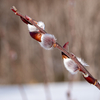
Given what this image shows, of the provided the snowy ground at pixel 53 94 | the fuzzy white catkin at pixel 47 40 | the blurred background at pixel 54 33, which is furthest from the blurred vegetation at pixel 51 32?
the fuzzy white catkin at pixel 47 40

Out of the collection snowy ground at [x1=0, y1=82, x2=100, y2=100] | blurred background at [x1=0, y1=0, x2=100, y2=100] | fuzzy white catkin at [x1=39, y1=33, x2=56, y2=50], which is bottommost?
fuzzy white catkin at [x1=39, y1=33, x2=56, y2=50]

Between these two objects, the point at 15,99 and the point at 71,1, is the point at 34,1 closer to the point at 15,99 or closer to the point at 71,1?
the point at 15,99

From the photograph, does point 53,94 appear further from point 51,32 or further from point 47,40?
point 47,40

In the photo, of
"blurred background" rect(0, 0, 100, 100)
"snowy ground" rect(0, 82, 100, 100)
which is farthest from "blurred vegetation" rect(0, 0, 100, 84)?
"snowy ground" rect(0, 82, 100, 100)

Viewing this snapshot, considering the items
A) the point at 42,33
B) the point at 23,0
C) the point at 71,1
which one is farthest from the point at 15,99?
the point at 23,0

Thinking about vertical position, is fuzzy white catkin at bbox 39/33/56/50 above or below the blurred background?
below

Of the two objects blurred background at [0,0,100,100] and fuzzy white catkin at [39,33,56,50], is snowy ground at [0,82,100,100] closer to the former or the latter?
blurred background at [0,0,100,100]

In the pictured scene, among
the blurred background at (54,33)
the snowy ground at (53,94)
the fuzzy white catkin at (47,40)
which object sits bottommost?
the fuzzy white catkin at (47,40)

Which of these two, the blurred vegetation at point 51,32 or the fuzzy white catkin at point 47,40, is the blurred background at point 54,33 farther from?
the fuzzy white catkin at point 47,40
